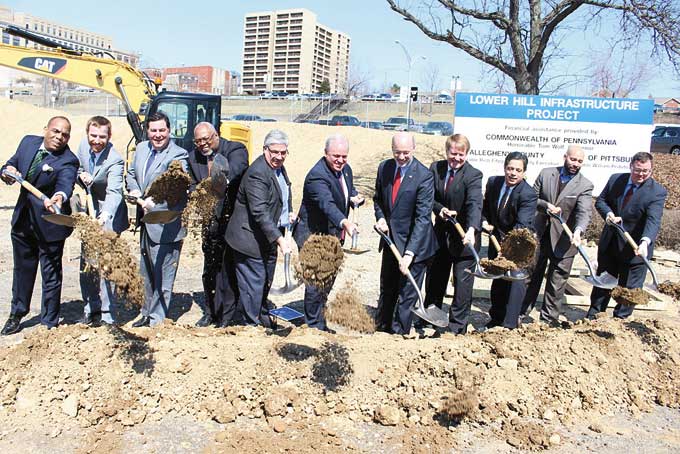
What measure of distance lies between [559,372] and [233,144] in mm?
3030

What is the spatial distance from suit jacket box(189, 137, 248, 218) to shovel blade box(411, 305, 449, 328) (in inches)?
67.0

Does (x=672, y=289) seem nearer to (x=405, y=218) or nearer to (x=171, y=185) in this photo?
(x=405, y=218)

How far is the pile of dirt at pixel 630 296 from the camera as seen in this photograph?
475 cm

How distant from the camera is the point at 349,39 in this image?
5059 inches

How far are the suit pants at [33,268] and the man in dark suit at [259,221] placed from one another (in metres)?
1.41

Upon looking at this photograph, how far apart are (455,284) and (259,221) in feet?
5.77

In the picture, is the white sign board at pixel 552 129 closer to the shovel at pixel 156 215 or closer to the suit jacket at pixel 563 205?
the suit jacket at pixel 563 205

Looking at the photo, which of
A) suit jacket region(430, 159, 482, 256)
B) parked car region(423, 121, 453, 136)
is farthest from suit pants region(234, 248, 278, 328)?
parked car region(423, 121, 453, 136)

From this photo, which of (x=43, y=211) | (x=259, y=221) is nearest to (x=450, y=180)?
(x=259, y=221)

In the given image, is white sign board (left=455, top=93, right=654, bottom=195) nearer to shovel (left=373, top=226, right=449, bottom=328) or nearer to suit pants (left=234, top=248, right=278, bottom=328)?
shovel (left=373, top=226, right=449, bottom=328)

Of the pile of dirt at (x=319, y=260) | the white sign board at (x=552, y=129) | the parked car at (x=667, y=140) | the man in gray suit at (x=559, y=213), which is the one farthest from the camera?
the parked car at (x=667, y=140)

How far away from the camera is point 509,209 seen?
4961 mm

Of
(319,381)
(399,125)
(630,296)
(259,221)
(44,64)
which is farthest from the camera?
(399,125)

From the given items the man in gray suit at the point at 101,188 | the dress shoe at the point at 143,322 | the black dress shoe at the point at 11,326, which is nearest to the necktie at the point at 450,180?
the man in gray suit at the point at 101,188
